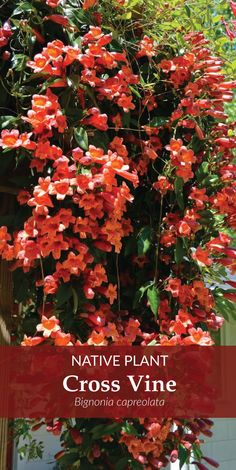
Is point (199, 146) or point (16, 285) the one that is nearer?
point (16, 285)

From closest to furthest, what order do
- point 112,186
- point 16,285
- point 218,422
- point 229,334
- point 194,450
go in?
point 112,186 < point 16,285 < point 194,450 < point 218,422 < point 229,334

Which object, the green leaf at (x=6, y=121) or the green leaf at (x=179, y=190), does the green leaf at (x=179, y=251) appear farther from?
the green leaf at (x=6, y=121)

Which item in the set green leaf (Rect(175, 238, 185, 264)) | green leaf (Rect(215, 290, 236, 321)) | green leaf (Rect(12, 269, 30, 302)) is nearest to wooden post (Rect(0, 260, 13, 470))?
green leaf (Rect(12, 269, 30, 302))

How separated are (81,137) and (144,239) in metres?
0.37

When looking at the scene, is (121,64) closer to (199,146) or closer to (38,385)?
(199,146)

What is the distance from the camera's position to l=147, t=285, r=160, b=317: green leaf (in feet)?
4.84

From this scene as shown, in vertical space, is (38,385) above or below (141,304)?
below

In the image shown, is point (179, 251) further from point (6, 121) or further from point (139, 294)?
point (6, 121)

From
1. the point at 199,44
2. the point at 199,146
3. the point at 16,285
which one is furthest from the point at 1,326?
the point at 199,44

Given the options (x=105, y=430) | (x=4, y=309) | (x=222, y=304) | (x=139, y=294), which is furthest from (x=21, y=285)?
(x=222, y=304)

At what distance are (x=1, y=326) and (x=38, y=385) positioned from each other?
368mm

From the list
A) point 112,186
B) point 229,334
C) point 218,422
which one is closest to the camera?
point 112,186

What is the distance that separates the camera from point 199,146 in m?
1.67

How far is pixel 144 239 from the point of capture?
5.15 ft
